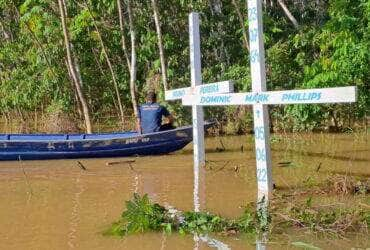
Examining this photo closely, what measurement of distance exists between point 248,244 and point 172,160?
7.20m

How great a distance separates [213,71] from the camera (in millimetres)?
20188

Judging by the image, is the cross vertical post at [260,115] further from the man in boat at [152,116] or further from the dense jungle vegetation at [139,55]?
the dense jungle vegetation at [139,55]

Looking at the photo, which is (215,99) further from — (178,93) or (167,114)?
Answer: (167,114)

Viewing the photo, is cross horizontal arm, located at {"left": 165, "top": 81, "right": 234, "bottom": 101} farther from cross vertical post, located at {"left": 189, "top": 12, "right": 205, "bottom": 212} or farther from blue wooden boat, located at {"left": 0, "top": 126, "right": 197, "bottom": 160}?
blue wooden boat, located at {"left": 0, "top": 126, "right": 197, "bottom": 160}

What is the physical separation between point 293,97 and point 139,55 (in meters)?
14.4

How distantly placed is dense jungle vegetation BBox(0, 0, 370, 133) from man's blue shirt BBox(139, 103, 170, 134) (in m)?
4.39

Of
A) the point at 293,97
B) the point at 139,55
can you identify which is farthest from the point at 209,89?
the point at 139,55

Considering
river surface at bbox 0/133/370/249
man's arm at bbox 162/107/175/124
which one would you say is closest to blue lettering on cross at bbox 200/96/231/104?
river surface at bbox 0/133/370/249

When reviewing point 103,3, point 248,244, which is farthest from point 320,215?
point 103,3

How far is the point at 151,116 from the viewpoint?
44.5 ft

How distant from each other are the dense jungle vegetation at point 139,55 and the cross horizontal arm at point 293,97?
776cm

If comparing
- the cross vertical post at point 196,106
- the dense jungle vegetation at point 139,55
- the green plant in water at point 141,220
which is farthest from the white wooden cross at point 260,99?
the dense jungle vegetation at point 139,55

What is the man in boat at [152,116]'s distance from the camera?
13.5m

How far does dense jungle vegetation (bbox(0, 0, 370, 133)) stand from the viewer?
18.0 m
